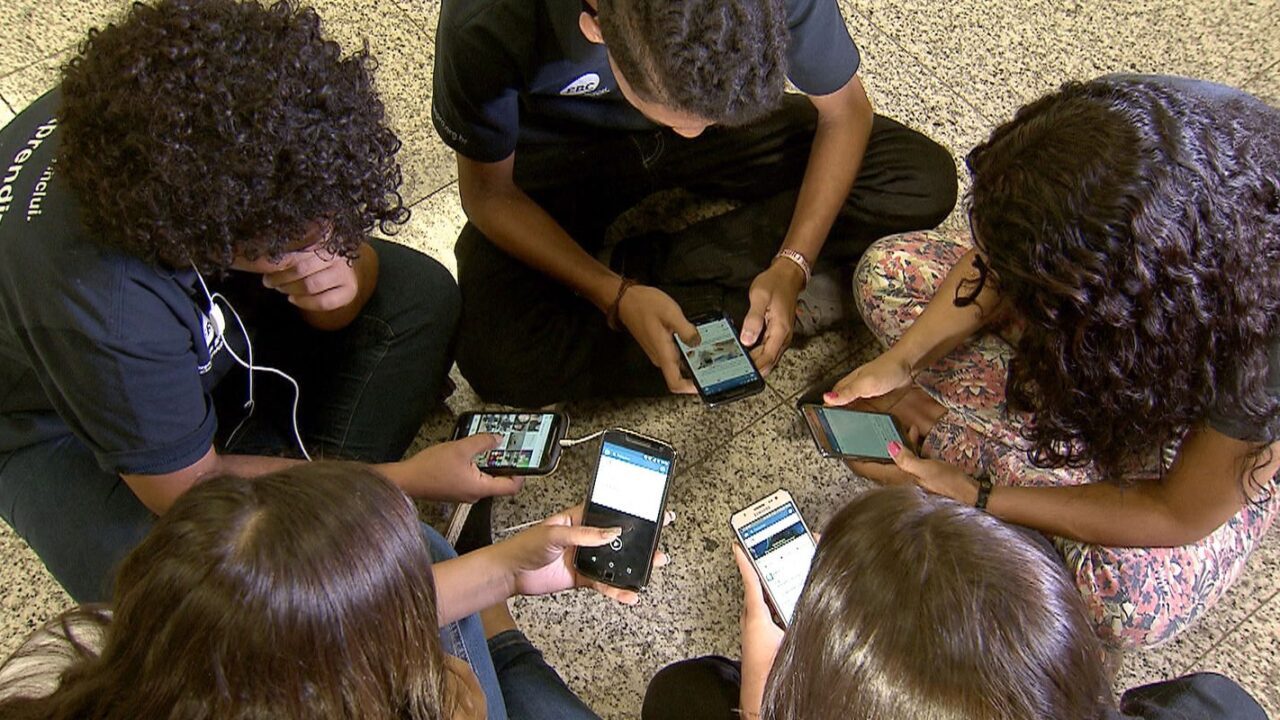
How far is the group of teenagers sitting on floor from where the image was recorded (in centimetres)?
61

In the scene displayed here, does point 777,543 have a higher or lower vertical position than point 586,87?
lower

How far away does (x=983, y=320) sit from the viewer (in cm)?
114

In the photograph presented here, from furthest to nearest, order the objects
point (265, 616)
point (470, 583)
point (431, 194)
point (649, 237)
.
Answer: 1. point (431, 194)
2. point (649, 237)
3. point (470, 583)
4. point (265, 616)

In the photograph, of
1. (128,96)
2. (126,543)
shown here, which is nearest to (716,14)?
(128,96)

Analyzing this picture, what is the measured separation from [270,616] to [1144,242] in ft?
2.36

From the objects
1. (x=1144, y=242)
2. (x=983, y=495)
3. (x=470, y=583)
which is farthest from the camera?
(x=983, y=495)

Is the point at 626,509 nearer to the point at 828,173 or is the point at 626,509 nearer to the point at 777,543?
the point at 777,543

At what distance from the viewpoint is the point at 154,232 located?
77 centimetres

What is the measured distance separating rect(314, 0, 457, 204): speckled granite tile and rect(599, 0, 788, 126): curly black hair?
0.72 metres

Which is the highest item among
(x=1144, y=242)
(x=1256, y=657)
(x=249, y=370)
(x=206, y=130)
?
(x=206, y=130)

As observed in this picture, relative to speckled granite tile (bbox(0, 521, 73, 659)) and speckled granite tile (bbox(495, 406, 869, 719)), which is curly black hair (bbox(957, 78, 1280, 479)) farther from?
A: speckled granite tile (bbox(0, 521, 73, 659))

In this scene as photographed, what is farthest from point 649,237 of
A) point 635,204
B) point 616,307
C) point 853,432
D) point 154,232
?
point 154,232

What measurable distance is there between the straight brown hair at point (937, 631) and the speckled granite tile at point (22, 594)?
1.04m

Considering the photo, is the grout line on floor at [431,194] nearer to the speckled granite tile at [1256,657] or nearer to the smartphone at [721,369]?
the smartphone at [721,369]
